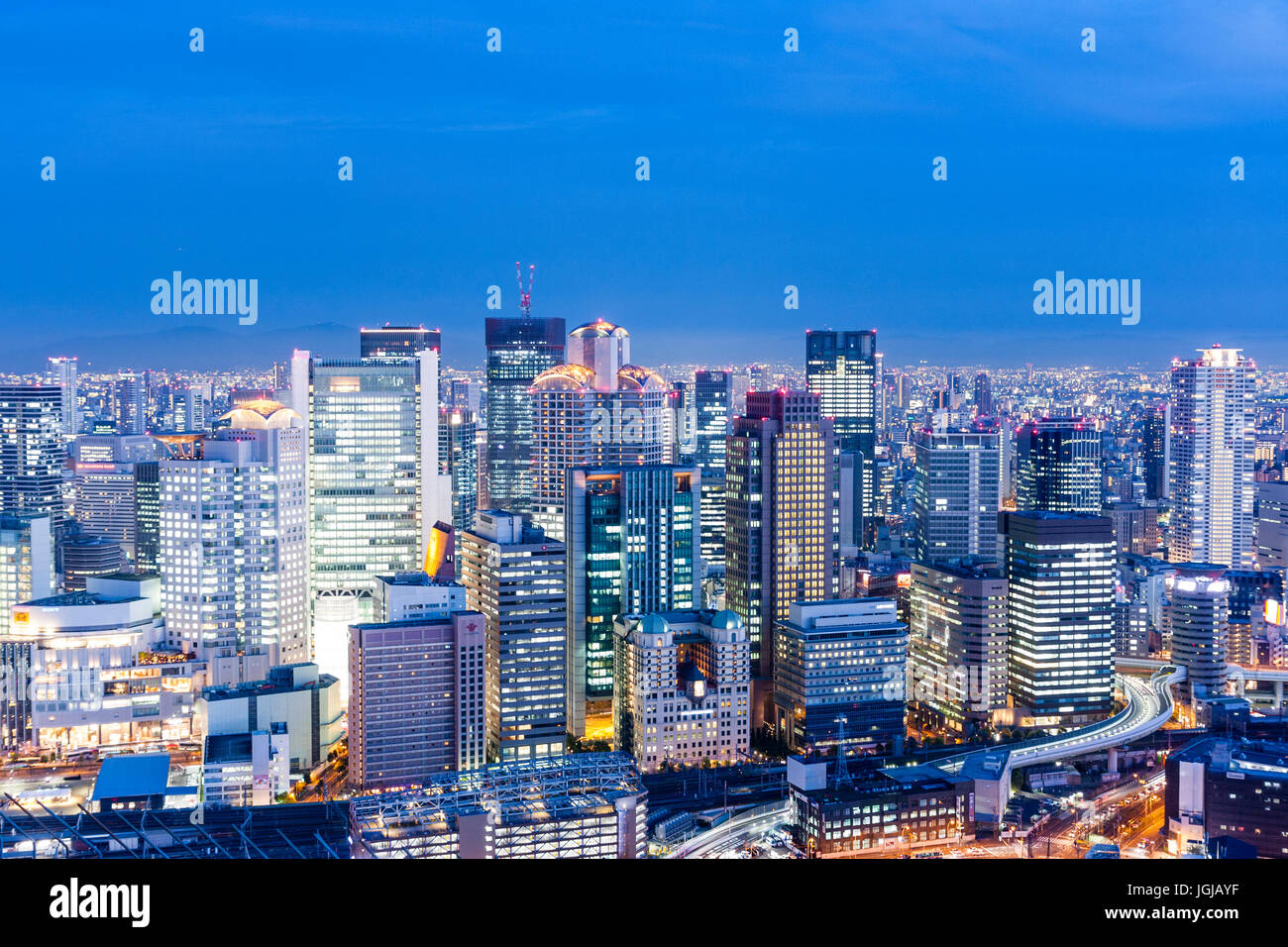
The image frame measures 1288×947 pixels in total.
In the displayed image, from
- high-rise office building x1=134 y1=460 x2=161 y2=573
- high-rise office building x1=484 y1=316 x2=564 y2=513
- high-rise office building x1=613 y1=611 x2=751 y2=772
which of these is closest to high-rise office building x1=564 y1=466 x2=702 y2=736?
high-rise office building x1=613 y1=611 x2=751 y2=772

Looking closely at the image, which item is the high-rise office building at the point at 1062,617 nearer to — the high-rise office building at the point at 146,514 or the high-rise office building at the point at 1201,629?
the high-rise office building at the point at 1201,629

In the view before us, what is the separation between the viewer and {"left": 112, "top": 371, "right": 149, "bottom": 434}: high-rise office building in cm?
1201

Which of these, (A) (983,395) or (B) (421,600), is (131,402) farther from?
(A) (983,395)

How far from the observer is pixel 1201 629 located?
490 inches

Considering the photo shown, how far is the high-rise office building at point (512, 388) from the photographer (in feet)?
50.4

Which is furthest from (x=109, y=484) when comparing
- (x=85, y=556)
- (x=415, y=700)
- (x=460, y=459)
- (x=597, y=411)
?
(x=415, y=700)

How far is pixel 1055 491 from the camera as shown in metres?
16.4

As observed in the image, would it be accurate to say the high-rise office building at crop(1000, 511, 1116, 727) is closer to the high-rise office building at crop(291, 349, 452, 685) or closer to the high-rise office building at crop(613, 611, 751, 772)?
the high-rise office building at crop(613, 611, 751, 772)

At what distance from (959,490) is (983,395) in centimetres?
267

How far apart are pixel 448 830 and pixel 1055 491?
40.2 feet

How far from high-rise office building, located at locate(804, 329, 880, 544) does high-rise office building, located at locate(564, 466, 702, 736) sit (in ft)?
10.2

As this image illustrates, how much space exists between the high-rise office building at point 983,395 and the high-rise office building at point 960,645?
180 cm
